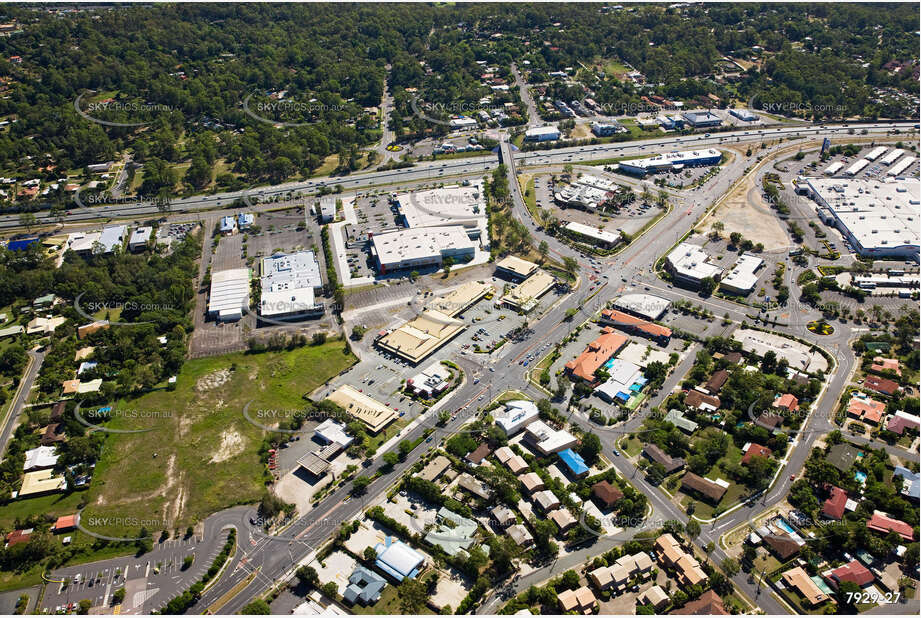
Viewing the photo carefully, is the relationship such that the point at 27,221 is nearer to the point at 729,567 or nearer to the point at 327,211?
the point at 327,211

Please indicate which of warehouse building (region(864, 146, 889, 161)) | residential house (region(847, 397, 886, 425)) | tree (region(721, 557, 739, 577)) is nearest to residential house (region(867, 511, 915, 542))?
residential house (region(847, 397, 886, 425))

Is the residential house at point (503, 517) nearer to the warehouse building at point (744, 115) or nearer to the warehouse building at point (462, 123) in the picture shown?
the warehouse building at point (462, 123)

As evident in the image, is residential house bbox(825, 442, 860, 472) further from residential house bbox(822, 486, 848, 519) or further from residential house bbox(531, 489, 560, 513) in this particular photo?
residential house bbox(531, 489, 560, 513)

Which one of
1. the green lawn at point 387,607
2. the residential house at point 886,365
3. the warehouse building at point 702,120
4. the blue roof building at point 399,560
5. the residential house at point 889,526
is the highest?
the warehouse building at point 702,120

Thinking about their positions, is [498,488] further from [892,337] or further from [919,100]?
[919,100]

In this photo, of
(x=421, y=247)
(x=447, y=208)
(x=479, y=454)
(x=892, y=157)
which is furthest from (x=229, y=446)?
(x=892, y=157)

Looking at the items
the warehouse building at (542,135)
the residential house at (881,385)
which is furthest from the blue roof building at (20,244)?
the residential house at (881,385)
